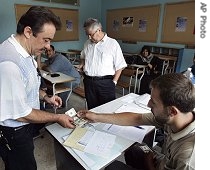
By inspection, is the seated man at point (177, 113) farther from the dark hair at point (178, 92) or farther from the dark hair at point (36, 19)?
the dark hair at point (36, 19)

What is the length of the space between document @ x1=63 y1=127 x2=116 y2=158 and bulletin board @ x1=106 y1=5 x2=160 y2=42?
4.85 m

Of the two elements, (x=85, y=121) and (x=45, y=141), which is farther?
(x=45, y=141)

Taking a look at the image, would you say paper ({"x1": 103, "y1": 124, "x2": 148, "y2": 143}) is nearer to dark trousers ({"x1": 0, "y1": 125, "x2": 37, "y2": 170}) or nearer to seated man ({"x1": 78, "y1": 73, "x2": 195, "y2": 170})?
seated man ({"x1": 78, "y1": 73, "x2": 195, "y2": 170})

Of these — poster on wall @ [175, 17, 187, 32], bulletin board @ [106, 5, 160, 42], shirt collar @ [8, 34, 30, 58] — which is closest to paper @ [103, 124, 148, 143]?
shirt collar @ [8, 34, 30, 58]

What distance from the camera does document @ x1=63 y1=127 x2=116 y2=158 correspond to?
3.51 ft

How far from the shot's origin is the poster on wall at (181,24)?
4781 millimetres

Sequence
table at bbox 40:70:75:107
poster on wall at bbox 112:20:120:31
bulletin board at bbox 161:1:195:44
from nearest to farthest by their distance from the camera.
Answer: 1. table at bbox 40:70:75:107
2. bulletin board at bbox 161:1:195:44
3. poster on wall at bbox 112:20:120:31

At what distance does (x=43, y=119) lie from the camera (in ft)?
3.52

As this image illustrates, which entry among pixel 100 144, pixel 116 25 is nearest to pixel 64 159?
pixel 100 144

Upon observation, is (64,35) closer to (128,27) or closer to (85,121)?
(128,27)

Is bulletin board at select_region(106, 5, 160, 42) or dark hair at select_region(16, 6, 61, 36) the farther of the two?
bulletin board at select_region(106, 5, 160, 42)
